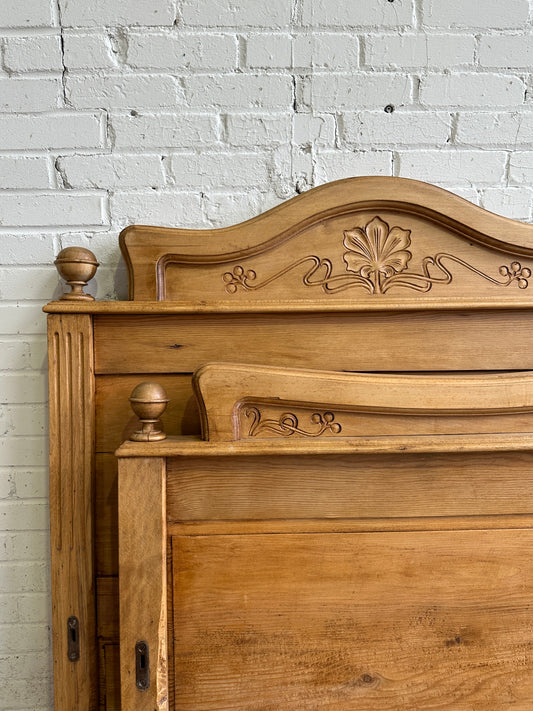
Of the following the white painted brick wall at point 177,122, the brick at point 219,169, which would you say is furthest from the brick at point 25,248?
the brick at point 219,169

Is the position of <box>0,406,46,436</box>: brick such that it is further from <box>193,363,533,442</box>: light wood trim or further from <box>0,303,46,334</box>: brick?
<box>193,363,533,442</box>: light wood trim

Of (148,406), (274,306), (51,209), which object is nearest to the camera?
(148,406)

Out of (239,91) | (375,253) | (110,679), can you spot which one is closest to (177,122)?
(239,91)

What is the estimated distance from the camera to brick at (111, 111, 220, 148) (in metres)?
1.09

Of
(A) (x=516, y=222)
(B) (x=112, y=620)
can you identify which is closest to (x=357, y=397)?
(A) (x=516, y=222)

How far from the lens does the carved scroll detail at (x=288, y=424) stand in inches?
35.7

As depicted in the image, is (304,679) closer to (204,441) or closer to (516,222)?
(204,441)

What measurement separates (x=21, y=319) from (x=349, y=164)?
2.63 feet

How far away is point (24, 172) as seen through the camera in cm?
109

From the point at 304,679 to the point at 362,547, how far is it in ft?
0.88

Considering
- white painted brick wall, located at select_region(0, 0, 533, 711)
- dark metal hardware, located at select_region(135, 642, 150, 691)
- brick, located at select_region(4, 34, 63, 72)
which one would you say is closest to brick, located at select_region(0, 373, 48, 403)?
white painted brick wall, located at select_region(0, 0, 533, 711)

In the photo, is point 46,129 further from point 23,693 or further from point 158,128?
point 23,693

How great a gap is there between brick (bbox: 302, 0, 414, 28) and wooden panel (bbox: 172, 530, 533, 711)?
3.54ft

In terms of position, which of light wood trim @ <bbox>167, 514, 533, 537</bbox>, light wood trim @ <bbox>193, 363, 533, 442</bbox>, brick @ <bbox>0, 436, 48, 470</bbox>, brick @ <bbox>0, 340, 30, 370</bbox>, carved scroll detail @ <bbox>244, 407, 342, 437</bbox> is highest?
brick @ <bbox>0, 340, 30, 370</bbox>
